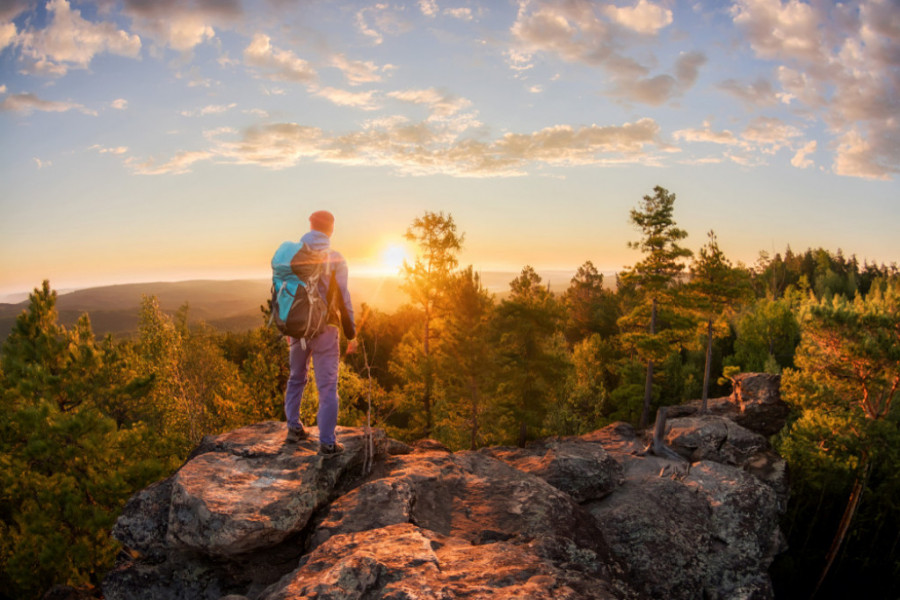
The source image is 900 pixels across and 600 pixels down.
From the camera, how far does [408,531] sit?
446 centimetres

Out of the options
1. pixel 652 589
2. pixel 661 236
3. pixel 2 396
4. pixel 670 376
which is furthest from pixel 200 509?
pixel 670 376

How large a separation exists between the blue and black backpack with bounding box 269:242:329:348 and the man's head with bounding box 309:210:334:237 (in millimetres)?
333

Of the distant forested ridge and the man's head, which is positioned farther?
the distant forested ridge

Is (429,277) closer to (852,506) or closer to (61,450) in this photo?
(61,450)

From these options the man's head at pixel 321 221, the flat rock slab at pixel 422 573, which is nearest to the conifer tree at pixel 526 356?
the man's head at pixel 321 221

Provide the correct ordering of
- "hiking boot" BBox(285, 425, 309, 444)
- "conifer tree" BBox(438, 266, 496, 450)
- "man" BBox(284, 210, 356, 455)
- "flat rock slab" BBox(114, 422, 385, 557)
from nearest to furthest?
1. "flat rock slab" BBox(114, 422, 385, 557)
2. "man" BBox(284, 210, 356, 455)
3. "hiking boot" BBox(285, 425, 309, 444)
4. "conifer tree" BBox(438, 266, 496, 450)

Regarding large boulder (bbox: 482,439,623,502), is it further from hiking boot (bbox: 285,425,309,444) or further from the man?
hiking boot (bbox: 285,425,309,444)

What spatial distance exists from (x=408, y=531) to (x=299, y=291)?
2965 mm

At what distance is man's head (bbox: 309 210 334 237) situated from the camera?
19.3ft

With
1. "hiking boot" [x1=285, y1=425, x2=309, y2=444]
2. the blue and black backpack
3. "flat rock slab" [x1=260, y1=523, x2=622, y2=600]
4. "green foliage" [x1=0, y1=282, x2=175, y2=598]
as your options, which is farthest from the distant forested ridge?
"flat rock slab" [x1=260, y1=523, x2=622, y2=600]

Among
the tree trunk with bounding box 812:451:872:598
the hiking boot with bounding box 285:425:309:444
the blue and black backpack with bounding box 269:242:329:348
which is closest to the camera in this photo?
the blue and black backpack with bounding box 269:242:329:348

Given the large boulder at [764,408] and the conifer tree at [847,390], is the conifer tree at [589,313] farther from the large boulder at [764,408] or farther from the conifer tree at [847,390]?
the conifer tree at [847,390]

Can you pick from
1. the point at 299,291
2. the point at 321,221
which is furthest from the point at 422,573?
the point at 321,221

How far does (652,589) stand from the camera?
6027 mm
